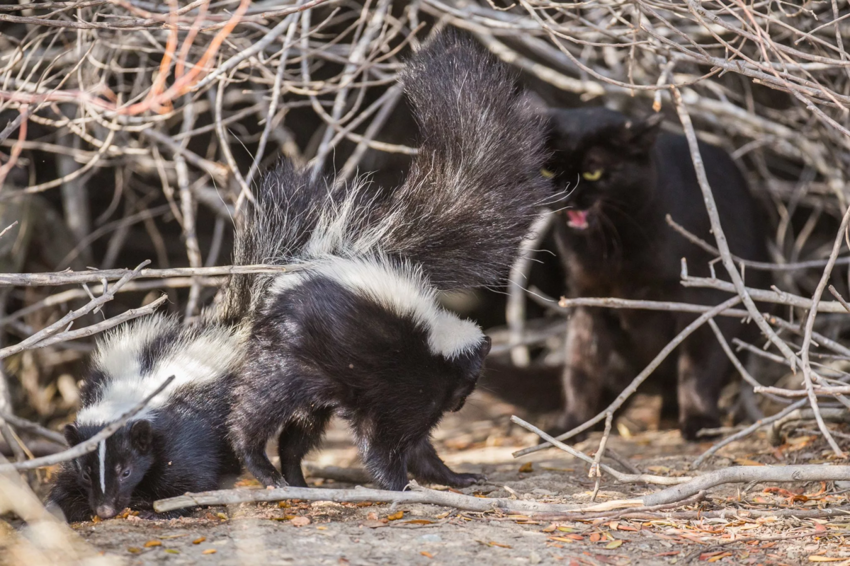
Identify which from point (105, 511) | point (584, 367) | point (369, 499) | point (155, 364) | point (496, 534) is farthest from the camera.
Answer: point (584, 367)

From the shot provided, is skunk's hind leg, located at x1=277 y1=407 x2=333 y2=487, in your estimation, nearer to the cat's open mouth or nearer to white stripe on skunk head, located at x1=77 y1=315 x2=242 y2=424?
white stripe on skunk head, located at x1=77 y1=315 x2=242 y2=424

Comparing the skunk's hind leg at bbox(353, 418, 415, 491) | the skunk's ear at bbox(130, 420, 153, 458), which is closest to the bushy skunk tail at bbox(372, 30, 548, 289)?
the skunk's hind leg at bbox(353, 418, 415, 491)

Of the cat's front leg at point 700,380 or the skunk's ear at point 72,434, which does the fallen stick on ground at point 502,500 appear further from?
the cat's front leg at point 700,380

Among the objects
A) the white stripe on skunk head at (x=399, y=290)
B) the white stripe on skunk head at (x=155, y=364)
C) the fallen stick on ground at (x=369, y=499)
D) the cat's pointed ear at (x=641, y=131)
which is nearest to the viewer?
the fallen stick on ground at (x=369, y=499)

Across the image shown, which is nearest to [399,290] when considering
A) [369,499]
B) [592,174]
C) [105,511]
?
[369,499]

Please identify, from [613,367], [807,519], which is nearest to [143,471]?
[807,519]

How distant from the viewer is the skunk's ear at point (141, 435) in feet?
12.7

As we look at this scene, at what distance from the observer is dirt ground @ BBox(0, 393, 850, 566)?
10.1 feet

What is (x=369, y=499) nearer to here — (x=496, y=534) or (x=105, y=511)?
(x=496, y=534)

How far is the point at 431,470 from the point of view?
435cm

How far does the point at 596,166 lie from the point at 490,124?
1413mm

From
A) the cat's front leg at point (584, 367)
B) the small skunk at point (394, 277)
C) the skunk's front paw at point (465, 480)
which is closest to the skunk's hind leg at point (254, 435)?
the small skunk at point (394, 277)

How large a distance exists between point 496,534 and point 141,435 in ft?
5.73

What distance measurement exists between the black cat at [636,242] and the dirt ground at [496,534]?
1683mm
